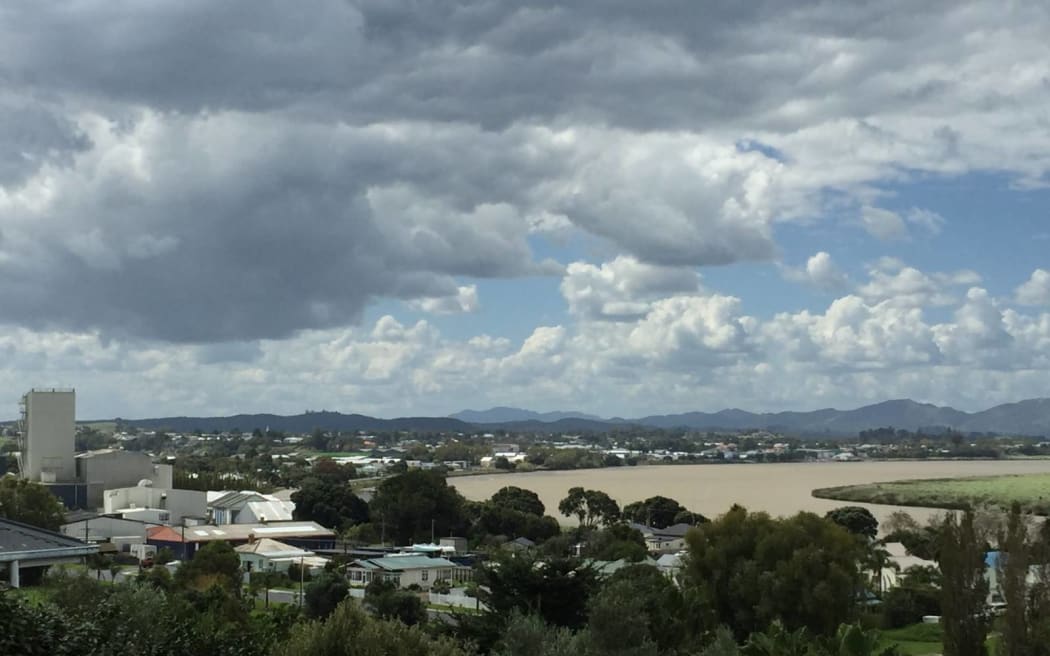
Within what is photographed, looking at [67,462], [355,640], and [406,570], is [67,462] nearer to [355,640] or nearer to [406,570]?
[406,570]

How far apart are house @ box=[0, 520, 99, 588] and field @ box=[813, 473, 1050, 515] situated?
223 ft

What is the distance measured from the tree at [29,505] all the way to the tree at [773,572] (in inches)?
1445

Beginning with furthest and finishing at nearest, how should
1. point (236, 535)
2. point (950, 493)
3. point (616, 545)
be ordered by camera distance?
point (950, 493), point (236, 535), point (616, 545)

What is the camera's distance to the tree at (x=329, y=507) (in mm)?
75500

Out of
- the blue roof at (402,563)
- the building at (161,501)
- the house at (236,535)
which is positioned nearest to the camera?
the blue roof at (402,563)

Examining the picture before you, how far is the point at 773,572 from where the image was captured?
32.7 m

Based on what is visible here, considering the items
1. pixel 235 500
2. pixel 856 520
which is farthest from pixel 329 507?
pixel 856 520

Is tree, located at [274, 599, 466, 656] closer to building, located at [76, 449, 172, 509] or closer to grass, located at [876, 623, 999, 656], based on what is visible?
grass, located at [876, 623, 999, 656]

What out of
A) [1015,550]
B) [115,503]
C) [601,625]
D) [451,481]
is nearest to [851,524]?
[1015,550]

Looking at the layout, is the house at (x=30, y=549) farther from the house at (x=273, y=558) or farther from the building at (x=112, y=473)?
the building at (x=112, y=473)

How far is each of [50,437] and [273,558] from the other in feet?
119

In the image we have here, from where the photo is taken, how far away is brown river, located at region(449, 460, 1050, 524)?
9800 cm

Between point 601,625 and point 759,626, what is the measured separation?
55.9 ft

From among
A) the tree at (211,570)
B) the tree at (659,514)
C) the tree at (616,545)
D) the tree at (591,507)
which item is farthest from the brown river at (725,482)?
the tree at (211,570)
